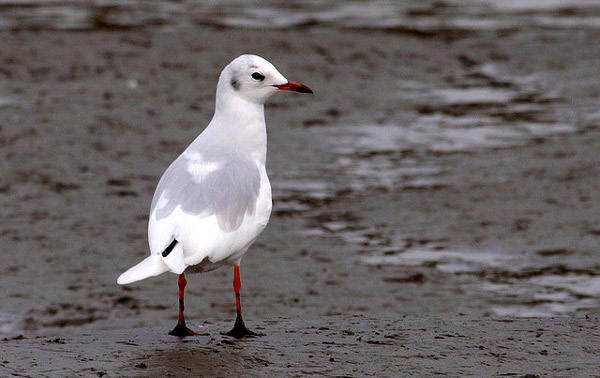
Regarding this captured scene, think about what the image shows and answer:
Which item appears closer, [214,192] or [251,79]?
[214,192]

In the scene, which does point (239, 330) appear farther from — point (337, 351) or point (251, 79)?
point (251, 79)

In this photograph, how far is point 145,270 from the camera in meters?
5.17

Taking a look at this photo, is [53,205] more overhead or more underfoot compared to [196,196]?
more underfoot

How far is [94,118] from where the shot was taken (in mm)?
12602

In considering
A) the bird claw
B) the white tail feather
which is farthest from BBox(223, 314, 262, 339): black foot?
the white tail feather

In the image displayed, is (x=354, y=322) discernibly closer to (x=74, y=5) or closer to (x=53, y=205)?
(x=53, y=205)

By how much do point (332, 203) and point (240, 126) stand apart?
4.51 meters

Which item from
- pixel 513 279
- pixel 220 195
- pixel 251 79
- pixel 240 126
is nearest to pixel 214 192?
pixel 220 195

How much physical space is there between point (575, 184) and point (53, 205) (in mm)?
4596

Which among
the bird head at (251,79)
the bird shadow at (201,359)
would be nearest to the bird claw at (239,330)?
the bird shadow at (201,359)

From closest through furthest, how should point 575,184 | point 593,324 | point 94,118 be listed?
point 593,324
point 575,184
point 94,118

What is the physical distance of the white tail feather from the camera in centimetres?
513

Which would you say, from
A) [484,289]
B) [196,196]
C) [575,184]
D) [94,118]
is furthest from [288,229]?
[196,196]

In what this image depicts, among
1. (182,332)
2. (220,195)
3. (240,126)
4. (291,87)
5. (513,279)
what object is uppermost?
(291,87)
